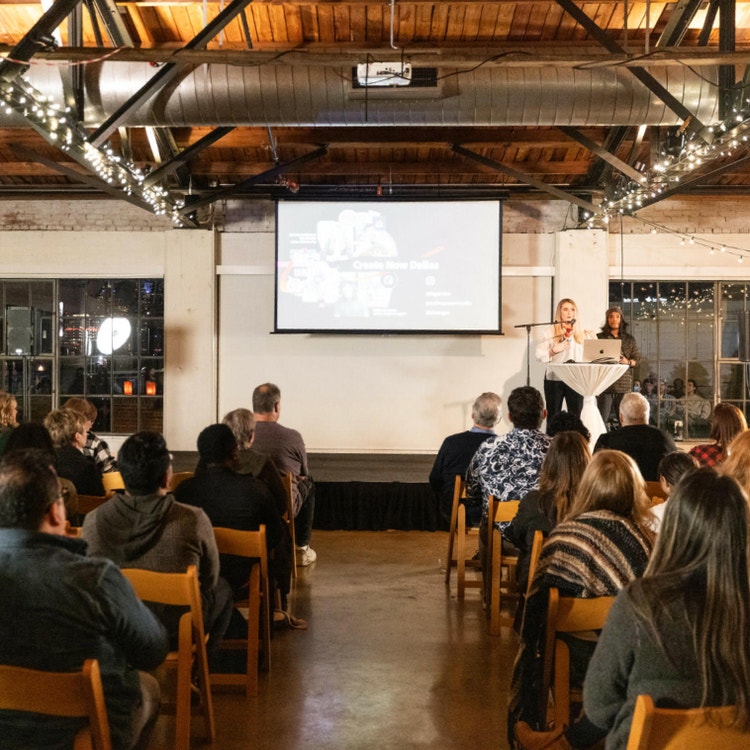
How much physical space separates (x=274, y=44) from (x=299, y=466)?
11.2 feet

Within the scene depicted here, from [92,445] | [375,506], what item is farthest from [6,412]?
[375,506]

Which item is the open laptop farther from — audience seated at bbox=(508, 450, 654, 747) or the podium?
audience seated at bbox=(508, 450, 654, 747)

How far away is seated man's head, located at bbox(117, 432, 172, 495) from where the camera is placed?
2801mm

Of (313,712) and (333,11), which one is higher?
(333,11)

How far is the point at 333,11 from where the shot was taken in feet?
19.0

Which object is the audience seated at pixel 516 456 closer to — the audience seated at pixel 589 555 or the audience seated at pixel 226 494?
the audience seated at pixel 226 494

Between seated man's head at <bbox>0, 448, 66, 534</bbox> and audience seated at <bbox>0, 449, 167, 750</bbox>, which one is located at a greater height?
seated man's head at <bbox>0, 448, 66, 534</bbox>

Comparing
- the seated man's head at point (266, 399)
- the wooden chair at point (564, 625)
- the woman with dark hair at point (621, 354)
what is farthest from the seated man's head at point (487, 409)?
the woman with dark hair at point (621, 354)

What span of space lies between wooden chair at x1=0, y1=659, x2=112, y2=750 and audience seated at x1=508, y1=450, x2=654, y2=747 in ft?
4.73

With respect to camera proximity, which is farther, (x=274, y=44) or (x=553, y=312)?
(x=553, y=312)

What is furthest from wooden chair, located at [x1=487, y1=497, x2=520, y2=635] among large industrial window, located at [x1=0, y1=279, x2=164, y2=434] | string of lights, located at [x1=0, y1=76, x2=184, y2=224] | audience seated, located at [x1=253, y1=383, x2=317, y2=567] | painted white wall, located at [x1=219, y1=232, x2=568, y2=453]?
large industrial window, located at [x1=0, y1=279, x2=164, y2=434]

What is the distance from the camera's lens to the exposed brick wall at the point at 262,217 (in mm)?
9227

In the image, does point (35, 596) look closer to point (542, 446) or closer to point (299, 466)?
point (542, 446)

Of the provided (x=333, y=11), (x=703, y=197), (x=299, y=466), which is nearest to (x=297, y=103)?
(x=333, y=11)
